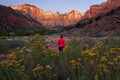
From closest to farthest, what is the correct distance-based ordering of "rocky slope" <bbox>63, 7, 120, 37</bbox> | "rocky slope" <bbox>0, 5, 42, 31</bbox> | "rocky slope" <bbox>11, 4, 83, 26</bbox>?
1. "rocky slope" <bbox>63, 7, 120, 37</bbox>
2. "rocky slope" <bbox>0, 5, 42, 31</bbox>
3. "rocky slope" <bbox>11, 4, 83, 26</bbox>

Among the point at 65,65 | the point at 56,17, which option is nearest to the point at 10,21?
the point at 65,65

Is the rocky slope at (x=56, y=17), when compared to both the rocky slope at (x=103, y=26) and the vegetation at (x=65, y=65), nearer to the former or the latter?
the rocky slope at (x=103, y=26)

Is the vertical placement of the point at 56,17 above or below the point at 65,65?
below

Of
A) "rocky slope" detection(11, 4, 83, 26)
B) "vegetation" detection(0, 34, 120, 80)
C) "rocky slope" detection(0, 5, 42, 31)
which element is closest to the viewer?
"vegetation" detection(0, 34, 120, 80)

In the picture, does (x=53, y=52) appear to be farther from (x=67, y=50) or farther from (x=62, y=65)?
(x=67, y=50)

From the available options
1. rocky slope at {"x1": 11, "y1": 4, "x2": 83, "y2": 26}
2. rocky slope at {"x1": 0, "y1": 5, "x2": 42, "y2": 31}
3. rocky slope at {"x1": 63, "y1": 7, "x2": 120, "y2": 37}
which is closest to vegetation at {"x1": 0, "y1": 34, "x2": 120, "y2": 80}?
rocky slope at {"x1": 63, "y1": 7, "x2": 120, "y2": 37}

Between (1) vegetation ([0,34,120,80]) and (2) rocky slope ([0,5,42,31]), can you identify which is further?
(2) rocky slope ([0,5,42,31])

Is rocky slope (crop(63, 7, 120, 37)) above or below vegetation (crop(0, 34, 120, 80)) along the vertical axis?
below

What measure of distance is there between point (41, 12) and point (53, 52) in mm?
163018

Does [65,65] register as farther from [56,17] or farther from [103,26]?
[56,17]

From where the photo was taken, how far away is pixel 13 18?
228 feet

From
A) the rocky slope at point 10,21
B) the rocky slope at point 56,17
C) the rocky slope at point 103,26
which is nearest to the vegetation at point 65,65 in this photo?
the rocky slope at point 103,26

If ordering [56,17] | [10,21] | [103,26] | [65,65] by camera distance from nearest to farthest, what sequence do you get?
1. [65,65]
2. [103,26]
3. [10,21]
4. [56,17]

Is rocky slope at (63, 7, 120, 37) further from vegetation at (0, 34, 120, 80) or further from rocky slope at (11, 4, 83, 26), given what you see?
rocky slope at (11, 4, 83, 26)
